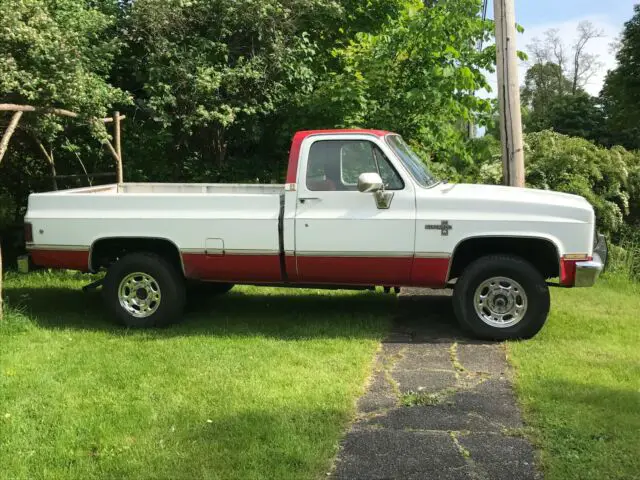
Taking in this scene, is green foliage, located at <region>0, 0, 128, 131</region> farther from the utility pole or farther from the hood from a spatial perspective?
the utility pole

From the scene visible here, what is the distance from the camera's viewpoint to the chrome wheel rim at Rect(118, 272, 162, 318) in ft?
21.9

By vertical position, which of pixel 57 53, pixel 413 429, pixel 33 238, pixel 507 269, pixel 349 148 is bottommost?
pixel 413 429

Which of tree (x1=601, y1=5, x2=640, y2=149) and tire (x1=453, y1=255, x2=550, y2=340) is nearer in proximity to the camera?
tire (x1=453, y1=255, x2=550, y2=340)

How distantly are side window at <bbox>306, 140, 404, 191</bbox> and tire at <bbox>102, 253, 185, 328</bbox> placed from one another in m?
1.74

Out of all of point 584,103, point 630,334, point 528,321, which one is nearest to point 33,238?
point 528,321

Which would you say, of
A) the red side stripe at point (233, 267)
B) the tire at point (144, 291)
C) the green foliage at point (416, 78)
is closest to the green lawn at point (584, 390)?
the red side stripe at point (233, 267)

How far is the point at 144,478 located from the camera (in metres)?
3.55

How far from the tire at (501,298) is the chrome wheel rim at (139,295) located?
10.0 ft

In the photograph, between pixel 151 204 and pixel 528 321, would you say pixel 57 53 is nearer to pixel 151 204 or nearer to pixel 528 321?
pixel 151 204

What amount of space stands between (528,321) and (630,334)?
4.11 ft

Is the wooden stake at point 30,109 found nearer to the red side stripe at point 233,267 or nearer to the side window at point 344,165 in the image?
the red side stripe at point 233,267

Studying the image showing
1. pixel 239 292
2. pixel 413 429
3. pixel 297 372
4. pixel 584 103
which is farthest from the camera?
pixel 584 103

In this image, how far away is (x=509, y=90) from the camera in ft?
26.9

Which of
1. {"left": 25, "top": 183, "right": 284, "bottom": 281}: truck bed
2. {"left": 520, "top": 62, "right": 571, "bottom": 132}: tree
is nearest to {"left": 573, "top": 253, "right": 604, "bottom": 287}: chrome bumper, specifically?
{"left": 25, "top": 183, "right": 284, "bottom": 281}: truck bed
